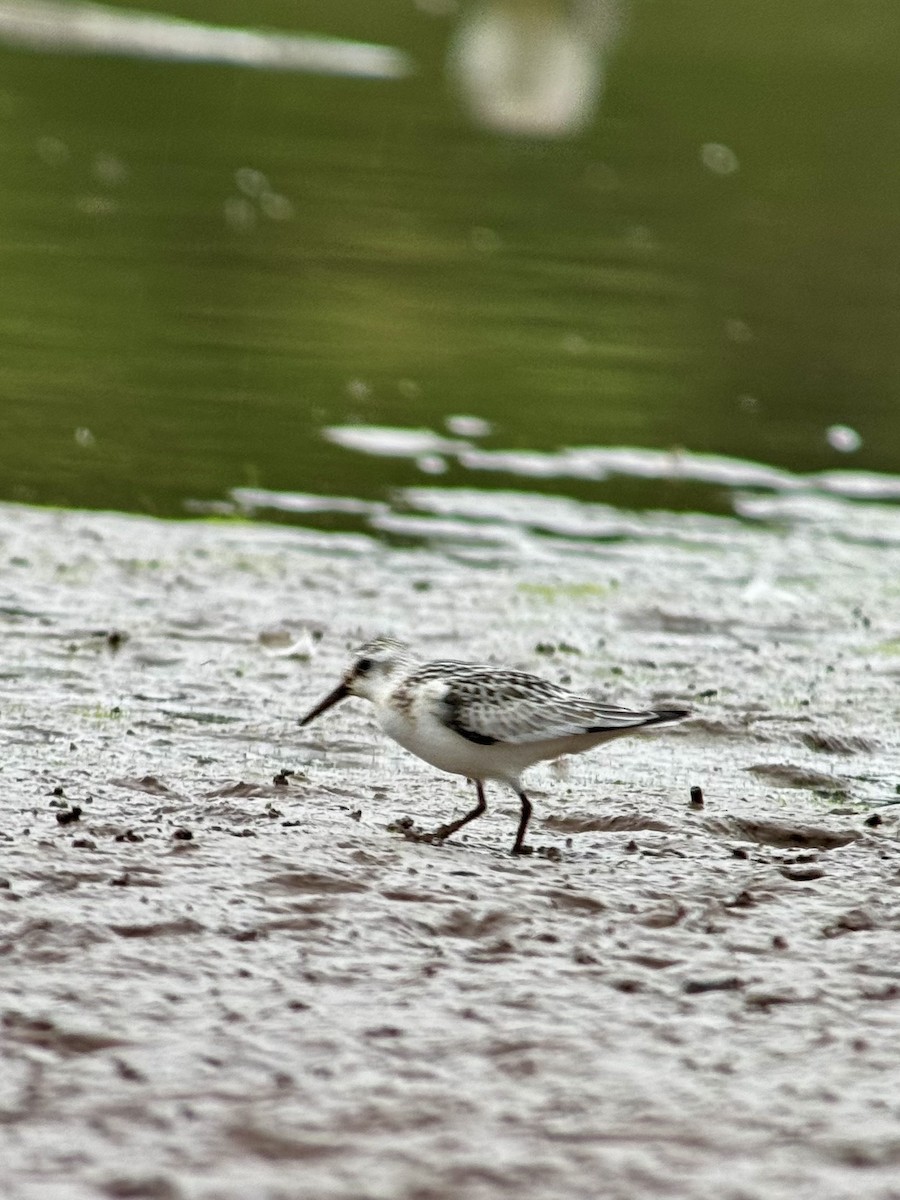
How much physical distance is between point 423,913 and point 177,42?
2836cm

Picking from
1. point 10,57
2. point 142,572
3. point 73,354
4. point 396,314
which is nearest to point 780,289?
point 396,314

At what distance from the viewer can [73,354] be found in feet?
49.2

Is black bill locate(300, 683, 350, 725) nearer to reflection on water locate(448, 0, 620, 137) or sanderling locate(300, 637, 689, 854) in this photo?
sanderling locate(300, 637, 689, 854)

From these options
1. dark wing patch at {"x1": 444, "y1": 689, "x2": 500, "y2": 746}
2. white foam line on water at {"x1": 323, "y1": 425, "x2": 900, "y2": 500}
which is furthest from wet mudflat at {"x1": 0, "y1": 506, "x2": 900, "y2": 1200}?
white foam line on water at {"x1": 323, "y1": 425, "x2": 900, "y2": 500}

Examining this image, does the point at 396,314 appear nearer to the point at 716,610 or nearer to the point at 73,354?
the point at 73,354

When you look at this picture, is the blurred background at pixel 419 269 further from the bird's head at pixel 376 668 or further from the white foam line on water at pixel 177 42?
the bird's head at pixel 376 668

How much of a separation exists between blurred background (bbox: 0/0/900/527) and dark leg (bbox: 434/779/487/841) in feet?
15.5

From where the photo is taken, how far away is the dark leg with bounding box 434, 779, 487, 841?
682cm

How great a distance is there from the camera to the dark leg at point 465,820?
682cm

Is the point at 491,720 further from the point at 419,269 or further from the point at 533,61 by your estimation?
the point at 533,61

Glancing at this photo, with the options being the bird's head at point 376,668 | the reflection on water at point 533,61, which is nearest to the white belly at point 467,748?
the bird's head at point 376,668

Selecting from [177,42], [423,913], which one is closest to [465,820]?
[423,913]

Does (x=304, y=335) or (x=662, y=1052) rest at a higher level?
(x=304, y=335)

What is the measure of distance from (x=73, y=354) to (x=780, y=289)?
7388 millimetres
